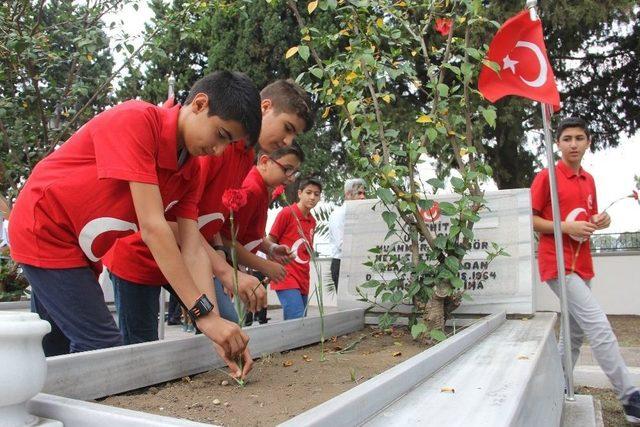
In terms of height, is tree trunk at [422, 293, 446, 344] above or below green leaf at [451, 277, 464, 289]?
below

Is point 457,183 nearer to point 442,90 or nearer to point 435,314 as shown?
point 442,90

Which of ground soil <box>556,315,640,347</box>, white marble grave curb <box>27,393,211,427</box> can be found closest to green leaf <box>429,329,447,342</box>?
white marble grave curb <box>27,393,211,427</box>

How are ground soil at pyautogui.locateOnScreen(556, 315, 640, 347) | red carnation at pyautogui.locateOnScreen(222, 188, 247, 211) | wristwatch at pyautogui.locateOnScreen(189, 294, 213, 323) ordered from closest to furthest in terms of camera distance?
1. wristwatch at pyautogui.locateOnScreen(189, 294, 213, 323)
2. red carnation at pyautogui.locateOnScreen(222, 188, 247, 211)
3. ground soil at pyautogui.locateOnScreen(556, 315, 640, 347)

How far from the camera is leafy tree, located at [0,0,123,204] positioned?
18.2 feet

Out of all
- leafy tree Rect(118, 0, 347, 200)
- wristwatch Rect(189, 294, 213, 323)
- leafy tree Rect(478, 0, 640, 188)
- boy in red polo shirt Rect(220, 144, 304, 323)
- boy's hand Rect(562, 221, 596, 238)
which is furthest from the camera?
leafy tree Rect(118, 0, 347, 200)

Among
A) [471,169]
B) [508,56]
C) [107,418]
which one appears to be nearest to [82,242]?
[107,418]

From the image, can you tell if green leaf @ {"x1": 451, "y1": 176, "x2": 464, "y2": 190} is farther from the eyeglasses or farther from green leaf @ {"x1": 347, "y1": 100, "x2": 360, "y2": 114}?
the eyeglasses

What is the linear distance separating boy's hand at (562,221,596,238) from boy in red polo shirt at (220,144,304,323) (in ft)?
5.41

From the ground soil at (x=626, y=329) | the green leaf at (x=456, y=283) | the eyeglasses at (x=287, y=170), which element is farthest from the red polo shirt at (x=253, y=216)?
the ground soil at (x=626, y=329)

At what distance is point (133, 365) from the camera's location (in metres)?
1.93

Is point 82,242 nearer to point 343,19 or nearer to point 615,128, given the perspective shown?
point 343,19

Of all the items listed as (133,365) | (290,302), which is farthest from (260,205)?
(290,302)

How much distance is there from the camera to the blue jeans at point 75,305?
2.06 m

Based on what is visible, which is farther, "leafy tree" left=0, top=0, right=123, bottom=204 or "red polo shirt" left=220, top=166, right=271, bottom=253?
"leafy tree" left=0, top=0, right=123, bottom=204
